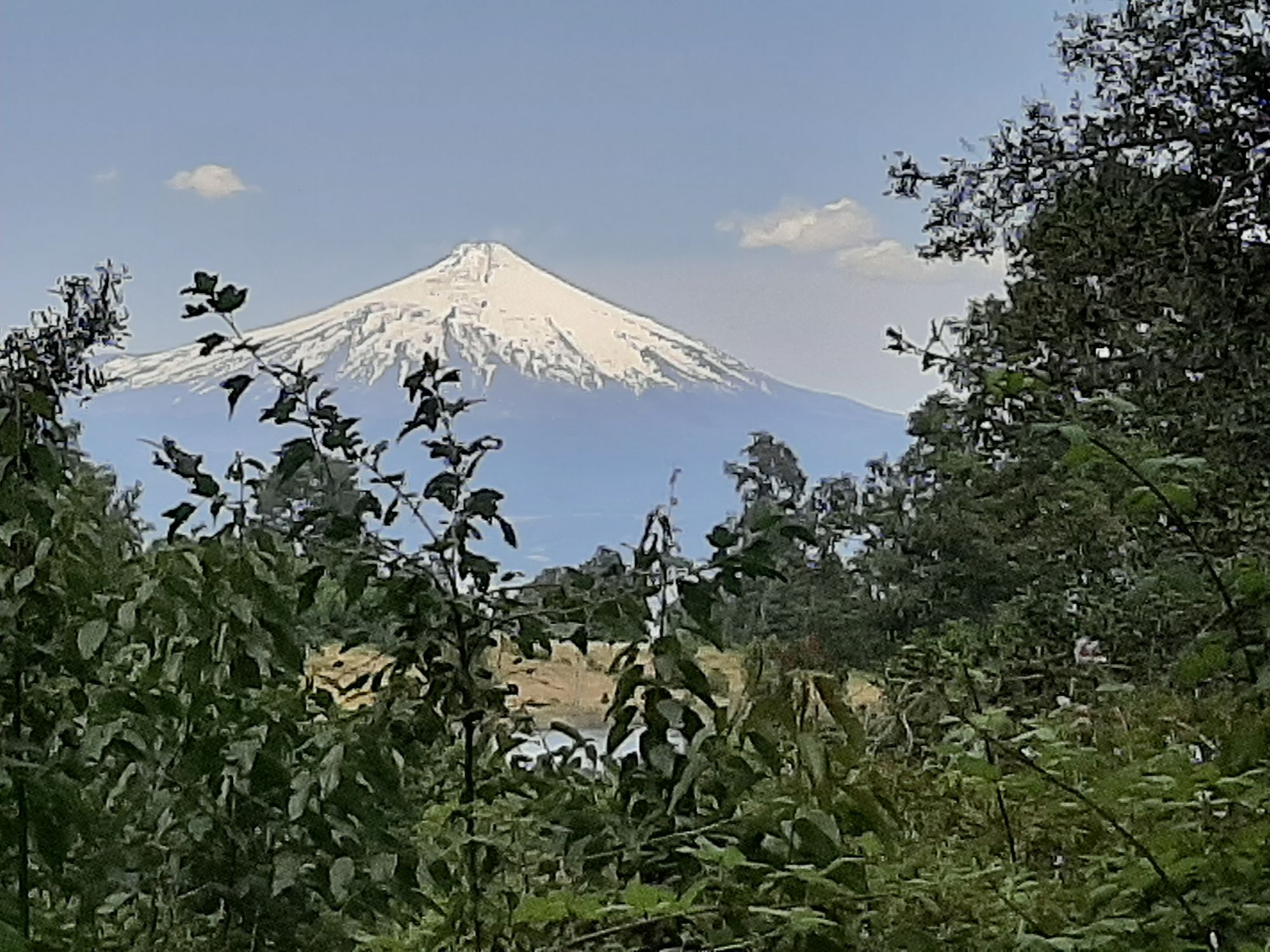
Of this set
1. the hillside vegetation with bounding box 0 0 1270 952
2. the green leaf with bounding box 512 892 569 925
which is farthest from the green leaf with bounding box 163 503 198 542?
the green leaf with bounding box 512 892 569 925

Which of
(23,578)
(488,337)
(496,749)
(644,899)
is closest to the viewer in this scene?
(644,899)

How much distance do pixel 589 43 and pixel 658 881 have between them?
1556 millimetres

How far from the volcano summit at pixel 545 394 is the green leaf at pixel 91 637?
3.14ft

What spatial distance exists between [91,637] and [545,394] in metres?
1.39

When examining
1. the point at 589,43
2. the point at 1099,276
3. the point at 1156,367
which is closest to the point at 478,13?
the point at 589,43

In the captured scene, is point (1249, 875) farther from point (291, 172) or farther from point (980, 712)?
point (291, 172)

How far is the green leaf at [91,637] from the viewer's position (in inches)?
24.7

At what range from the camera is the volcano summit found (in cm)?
175

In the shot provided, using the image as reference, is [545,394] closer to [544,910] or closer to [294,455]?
[294,455]

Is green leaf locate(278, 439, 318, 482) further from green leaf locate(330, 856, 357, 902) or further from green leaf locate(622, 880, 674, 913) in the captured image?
green leaf locate(622, 880, 674, 913)

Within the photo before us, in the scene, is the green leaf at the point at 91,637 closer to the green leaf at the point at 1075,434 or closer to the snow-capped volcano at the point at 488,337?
the green leaf at the point at 1075,434

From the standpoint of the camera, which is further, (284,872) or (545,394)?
(545,394)

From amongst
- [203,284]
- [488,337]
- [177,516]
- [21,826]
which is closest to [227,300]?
[203,284]

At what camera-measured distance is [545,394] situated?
6.57 feet
